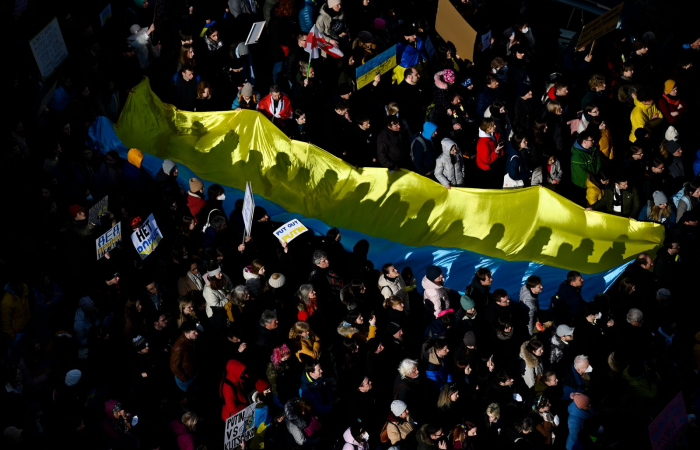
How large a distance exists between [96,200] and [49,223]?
89 centimetres

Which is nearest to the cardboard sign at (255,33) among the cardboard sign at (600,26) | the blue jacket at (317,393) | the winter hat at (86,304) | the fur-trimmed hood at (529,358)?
the cardboard sign at (600,26)

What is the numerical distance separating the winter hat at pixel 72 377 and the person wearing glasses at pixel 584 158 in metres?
6.83

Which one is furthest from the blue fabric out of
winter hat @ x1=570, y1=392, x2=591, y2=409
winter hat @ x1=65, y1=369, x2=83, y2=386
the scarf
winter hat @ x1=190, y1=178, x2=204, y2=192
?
winter hat @ x1=65, y1=369, x2=83, y2=386

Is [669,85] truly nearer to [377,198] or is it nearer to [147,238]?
[377,198]

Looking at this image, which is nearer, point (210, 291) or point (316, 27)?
point (210, 291)

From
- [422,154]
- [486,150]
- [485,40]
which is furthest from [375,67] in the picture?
[485,40]

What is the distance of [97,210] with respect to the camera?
11.5m

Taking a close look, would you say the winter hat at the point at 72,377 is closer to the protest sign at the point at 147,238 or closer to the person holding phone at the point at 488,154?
the protest sign at the point at 147,238

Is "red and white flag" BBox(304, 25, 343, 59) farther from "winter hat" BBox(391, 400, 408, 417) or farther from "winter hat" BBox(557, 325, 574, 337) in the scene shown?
"winter hat" BBox(391, 400, 408, 417)

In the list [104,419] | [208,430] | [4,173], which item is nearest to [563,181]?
[208,430]

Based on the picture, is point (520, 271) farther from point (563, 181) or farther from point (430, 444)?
point (430, 444)

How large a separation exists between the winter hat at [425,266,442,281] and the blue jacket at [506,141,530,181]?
2.21 m

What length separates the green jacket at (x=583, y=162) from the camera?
12.1 metres

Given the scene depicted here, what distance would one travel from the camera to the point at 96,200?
12.5m
